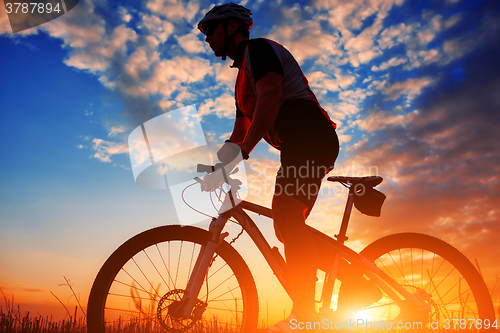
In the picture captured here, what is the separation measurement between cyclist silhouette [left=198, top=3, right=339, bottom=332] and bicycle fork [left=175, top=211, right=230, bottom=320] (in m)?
0.55

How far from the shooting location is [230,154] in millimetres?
2174

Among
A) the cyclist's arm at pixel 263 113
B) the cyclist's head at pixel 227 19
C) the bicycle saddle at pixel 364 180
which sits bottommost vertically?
the bicycle saddle at pixel 364 180

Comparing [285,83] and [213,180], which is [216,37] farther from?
[213,180]

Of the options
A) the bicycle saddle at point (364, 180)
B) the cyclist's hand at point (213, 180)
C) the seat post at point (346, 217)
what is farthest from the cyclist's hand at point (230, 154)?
the seat post at point (346, 217)

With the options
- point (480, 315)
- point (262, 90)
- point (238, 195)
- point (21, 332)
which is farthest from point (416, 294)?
point (21, 332)

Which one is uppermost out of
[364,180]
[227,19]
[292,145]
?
[227,19]

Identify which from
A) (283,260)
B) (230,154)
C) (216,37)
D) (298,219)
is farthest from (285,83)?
(283,260)

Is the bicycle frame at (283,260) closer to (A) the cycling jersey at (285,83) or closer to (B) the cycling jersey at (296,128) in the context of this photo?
(B) the cycling jersey at (296,128)

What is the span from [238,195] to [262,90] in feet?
3.12

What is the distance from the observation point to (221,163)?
2309mm

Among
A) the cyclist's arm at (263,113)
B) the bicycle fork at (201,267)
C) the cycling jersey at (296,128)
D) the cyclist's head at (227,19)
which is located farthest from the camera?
the cyclist's head at (227,19)

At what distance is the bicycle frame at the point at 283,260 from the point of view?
249cm

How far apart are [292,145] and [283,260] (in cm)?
100

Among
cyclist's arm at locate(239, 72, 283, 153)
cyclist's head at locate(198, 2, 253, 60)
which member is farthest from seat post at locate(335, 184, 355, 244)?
cyclist's head at locate(198, 2, 253, 60)
